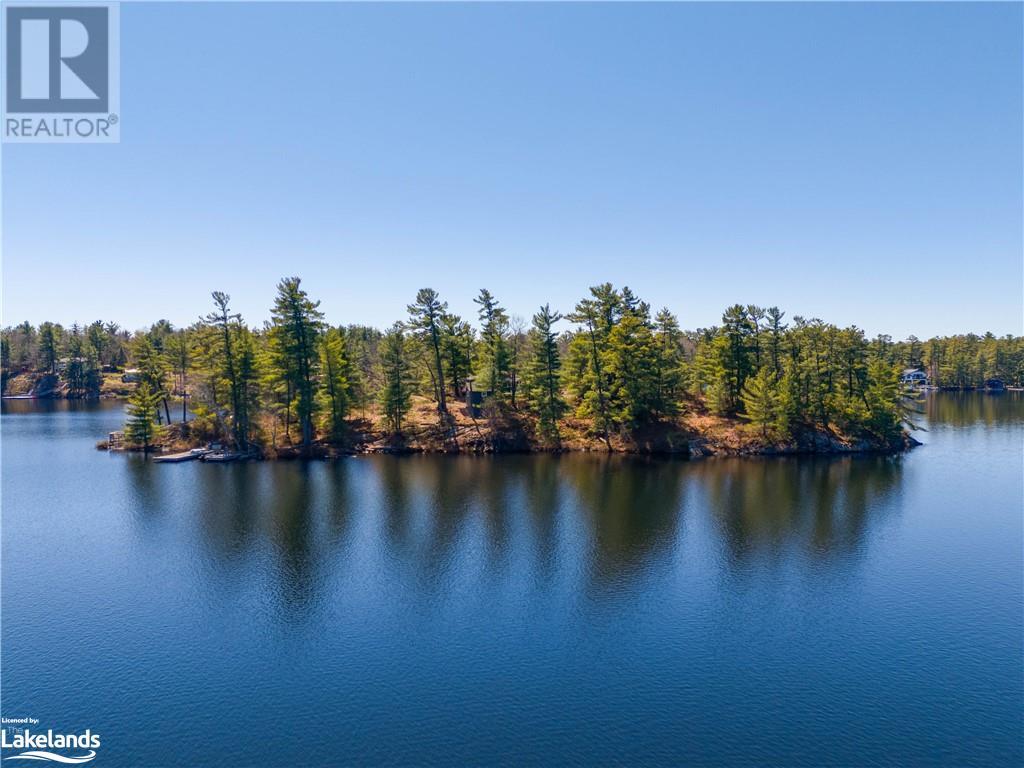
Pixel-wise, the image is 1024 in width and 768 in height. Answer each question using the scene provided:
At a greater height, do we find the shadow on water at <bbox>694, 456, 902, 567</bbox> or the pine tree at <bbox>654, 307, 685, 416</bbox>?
the pine tree at <bbox>654, 307, 685, 416</bbox>

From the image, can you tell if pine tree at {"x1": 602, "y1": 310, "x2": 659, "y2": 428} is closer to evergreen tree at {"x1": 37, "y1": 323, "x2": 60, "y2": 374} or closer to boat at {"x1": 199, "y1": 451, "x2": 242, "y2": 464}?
boat at {"x1": 199, "y1": 451, "x2": 242, "y2": 464}

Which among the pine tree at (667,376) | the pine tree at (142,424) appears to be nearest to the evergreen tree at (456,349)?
the pine tree at (667,376)

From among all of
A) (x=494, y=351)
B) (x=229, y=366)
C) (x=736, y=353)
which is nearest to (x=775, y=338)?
(x=736, y=353)

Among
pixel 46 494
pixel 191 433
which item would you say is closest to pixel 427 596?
pixel 46 494

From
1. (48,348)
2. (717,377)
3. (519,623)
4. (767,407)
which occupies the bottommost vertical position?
(519,623)

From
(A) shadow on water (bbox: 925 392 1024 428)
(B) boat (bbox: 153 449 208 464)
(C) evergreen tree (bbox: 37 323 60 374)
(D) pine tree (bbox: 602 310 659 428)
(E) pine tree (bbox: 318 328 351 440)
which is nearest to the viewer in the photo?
(B) boat (bbox: 153 449 208 464)

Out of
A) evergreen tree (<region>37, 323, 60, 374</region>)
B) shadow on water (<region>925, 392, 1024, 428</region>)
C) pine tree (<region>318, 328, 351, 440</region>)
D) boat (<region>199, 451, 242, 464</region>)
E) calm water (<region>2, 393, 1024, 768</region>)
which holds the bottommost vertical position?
calm water (<region>2, 393, 1024, 768</region>)

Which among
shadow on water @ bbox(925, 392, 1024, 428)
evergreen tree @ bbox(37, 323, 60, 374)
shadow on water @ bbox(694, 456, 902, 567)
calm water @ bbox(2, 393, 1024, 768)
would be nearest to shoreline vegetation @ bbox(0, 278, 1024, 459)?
shadow on water @ bbox(694, 456, 902, 567)

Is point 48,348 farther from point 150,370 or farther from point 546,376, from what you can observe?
point 546,376

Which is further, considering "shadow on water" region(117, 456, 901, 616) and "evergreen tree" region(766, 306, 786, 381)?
"evergreen tree" region(766, 306, 786, 381)
